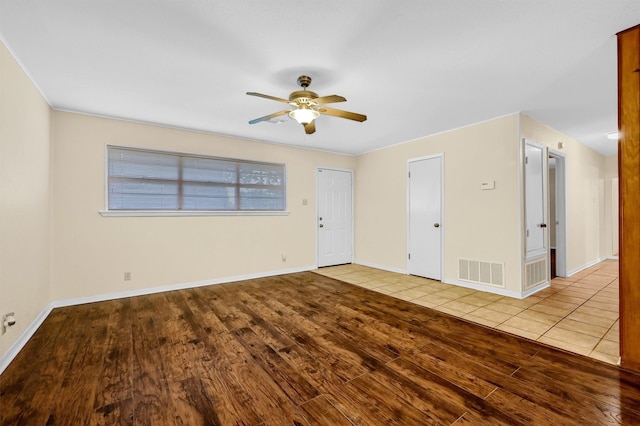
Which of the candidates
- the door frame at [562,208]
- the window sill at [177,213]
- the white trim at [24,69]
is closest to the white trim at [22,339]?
the window sill at [177,213]

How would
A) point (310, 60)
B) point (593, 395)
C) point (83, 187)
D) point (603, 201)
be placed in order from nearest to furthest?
point (593, 395)
point (310, 60)
point (83, 187)
point (603, 201)

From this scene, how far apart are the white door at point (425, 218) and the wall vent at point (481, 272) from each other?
39 cm

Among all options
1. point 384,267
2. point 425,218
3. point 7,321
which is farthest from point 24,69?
point 384,267

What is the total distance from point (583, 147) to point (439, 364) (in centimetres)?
599

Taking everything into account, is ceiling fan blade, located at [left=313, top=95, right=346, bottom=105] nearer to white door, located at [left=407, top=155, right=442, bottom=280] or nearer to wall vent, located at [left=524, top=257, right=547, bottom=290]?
white door, located at [left=407, top=155, right=442, bottom=280]

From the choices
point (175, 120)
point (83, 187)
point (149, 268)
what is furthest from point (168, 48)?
point (149, 268)

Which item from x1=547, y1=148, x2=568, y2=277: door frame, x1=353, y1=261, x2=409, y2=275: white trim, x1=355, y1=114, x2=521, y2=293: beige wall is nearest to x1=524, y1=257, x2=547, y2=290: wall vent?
x1=355, y1=114, x2=521, y2=293: beige wall

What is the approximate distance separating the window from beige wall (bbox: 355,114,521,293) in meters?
2.08

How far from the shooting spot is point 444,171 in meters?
4.57

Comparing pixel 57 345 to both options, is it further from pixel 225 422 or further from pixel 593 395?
pixel 593 395

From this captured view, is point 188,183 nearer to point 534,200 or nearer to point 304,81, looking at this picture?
point 304,81

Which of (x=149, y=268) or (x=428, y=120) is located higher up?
(x=428, y=120)

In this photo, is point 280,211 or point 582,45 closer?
point 582,45

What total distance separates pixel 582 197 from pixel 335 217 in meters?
4.88
